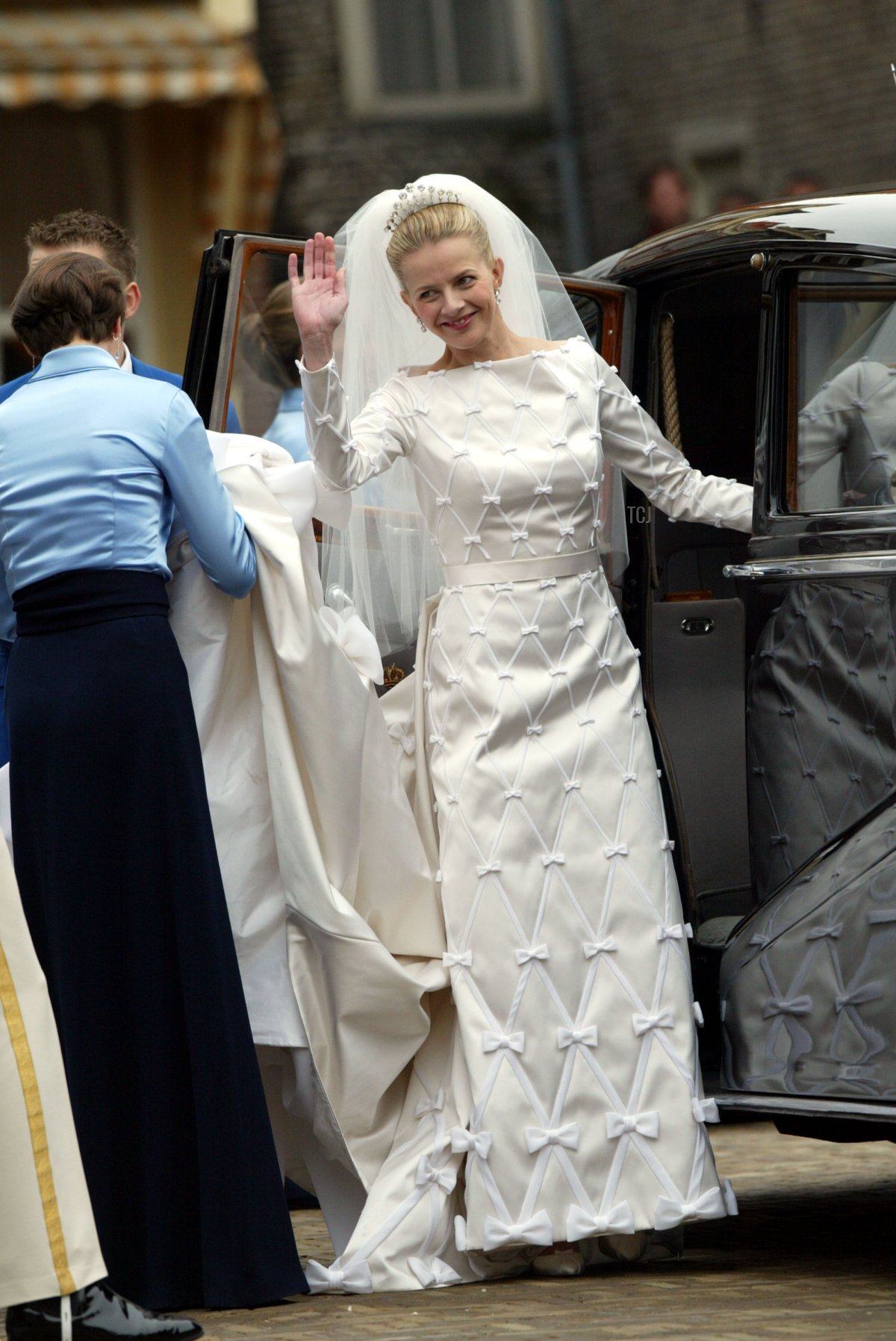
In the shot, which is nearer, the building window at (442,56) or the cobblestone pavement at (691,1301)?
the cobblestone pavement at (691,1301)

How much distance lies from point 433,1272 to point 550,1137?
354 mm

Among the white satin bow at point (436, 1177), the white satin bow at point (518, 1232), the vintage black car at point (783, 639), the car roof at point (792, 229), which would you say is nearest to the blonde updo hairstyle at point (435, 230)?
the vintage black car at point (783, 639)

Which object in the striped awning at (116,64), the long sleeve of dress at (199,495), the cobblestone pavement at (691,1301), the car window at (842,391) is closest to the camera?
the cobblestone pavement at (691,1301)

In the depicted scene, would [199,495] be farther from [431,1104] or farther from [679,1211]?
[679,1211]

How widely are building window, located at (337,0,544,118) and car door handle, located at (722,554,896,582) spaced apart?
973 cm

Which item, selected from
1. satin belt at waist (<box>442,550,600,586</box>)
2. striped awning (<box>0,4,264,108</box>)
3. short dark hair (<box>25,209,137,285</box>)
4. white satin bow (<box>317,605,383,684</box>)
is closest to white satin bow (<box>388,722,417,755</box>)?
white satin bow (<box>317,605,383,684</box>)

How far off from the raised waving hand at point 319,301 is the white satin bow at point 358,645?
567 millimetres

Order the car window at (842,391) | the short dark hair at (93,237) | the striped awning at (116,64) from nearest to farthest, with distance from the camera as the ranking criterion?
the car window at (842,391) → the short dark hair at (93,237) → the striped awning at (116,64)

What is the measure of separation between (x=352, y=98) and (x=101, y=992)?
10.3 meters

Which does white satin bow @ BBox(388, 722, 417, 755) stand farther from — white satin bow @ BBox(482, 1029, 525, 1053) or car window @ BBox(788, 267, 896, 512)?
car window @ BBox(788, 267, 896, 512)

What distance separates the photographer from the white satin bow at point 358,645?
14.0 ft

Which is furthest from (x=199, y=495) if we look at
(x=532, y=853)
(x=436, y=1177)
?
(x=436, y=1177)

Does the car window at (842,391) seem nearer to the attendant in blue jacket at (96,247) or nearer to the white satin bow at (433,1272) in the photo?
the attendant in blue jacket at (96,247)

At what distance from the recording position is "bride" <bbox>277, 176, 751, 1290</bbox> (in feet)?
13.1
